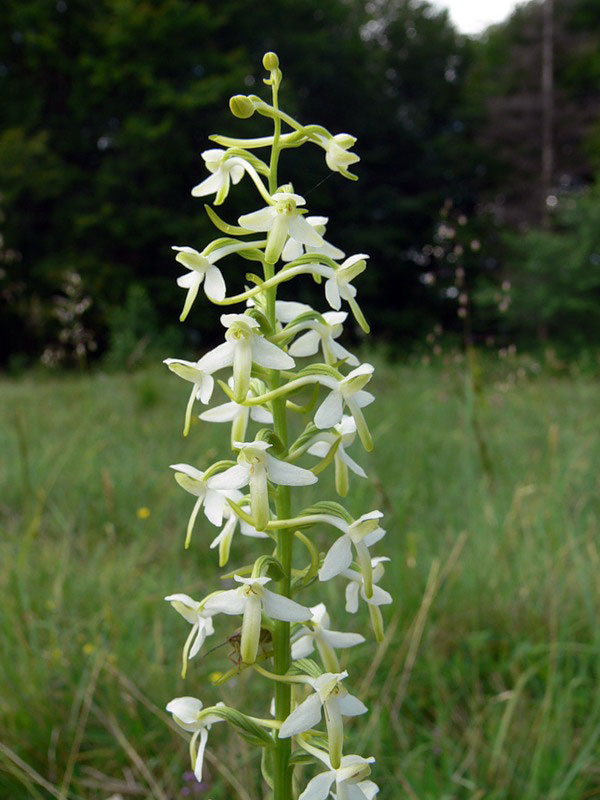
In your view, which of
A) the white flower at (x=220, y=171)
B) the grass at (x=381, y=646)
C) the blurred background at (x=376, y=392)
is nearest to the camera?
the white flower at (x=220, y=171)

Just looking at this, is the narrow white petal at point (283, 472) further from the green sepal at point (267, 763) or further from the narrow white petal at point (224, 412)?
the green sepal at point (267, 763)

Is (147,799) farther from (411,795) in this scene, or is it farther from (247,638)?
(247,638)

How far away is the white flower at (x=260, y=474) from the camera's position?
0.94m

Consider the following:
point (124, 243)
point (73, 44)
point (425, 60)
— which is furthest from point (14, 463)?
point (425, 60)

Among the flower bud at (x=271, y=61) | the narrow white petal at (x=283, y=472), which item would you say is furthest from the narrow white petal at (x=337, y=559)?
the flower bud at (x=271, y=61)

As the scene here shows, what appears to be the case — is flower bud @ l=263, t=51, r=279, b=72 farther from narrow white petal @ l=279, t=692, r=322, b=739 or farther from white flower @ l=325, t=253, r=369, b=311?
narrow white petal @ l=279, t=692, r=322, b=739

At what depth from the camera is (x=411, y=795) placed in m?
1.53

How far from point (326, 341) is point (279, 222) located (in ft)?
0.65

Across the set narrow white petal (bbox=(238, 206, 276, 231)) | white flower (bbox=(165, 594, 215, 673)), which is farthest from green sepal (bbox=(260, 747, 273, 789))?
narrow white petal (bbox=(238, 206, 276, 231))

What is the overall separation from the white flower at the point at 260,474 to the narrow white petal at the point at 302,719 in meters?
0.23

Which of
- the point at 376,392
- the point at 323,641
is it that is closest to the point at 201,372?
the point at 323,641

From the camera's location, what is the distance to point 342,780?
3.15 feet

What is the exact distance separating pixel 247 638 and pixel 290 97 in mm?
18666

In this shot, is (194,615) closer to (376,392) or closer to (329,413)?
(329,413)
